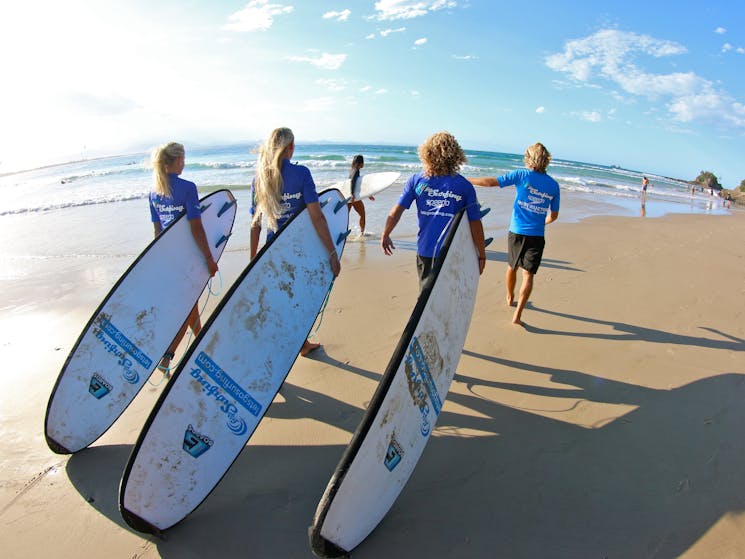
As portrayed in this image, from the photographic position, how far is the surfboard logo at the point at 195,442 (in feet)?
7.13

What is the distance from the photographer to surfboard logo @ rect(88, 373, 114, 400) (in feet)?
9.09

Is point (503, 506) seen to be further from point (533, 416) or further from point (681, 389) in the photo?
point (681, 389)

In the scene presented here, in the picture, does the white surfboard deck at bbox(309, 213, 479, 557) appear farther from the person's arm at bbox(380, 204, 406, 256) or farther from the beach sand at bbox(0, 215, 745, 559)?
the person's arm at bbox(380, 204, 406, 256)

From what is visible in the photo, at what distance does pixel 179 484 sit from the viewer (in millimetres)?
2188

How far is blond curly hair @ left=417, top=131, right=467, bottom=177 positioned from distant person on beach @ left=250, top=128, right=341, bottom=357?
86 centimetres

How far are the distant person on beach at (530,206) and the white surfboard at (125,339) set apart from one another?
2.71 meters

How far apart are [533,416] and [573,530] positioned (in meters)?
1.02

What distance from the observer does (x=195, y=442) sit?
221 cm

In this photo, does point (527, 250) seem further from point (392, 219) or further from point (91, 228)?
point (91, 228)

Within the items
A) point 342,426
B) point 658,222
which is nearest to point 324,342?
point 342,426

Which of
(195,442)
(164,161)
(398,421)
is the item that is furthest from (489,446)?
(164,161)

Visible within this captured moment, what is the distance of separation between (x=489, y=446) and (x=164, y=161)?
3231 mm

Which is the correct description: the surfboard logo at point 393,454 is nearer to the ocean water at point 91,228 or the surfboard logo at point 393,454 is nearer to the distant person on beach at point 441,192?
the distant person on beach at point 441,192

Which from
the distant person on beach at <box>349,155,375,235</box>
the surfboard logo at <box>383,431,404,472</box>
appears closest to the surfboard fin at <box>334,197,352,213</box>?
the surfboard logo at <box>383,431,404,472</box>
